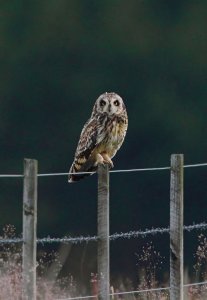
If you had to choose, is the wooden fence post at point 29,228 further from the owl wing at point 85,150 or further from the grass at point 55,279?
the owl wing at point 85,150

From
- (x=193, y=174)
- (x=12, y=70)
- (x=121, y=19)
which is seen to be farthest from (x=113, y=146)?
(x=121, y=19)

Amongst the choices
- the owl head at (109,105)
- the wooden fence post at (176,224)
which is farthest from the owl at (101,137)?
the wooden fence post at (176,224)

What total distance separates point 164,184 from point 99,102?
16.9m

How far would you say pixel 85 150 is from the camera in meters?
8.30

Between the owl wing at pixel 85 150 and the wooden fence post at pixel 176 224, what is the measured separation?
0.91 m

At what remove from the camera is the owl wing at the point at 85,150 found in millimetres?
8203

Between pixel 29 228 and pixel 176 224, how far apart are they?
3.23 ft

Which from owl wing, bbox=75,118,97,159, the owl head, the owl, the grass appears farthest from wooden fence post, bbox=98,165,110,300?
the owl head

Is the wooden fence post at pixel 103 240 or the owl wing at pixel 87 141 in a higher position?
the owl wing at pixel 87 141

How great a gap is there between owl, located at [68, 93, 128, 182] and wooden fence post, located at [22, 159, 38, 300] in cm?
148

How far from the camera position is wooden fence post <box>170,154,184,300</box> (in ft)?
24.1

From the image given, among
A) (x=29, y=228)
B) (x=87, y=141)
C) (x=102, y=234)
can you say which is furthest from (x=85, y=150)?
(x=29, y=228)

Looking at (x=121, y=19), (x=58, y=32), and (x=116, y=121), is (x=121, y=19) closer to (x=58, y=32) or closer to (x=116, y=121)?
(x=58, y=32)

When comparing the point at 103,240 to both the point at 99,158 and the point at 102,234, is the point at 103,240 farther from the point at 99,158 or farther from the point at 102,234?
the point at 99,158
